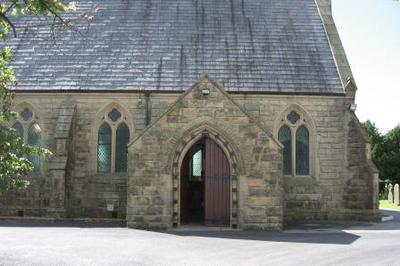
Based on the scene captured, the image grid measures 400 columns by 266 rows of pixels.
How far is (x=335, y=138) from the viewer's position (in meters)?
20.0

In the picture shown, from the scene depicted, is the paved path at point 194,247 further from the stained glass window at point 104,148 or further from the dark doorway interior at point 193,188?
the stained glass window at point 104,148

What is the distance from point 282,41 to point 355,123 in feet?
16.8

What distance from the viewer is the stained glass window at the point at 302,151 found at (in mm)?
20250

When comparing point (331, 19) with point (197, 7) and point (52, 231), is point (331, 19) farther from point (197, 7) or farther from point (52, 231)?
point (52, 231)

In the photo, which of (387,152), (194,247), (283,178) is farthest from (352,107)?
(387,152)

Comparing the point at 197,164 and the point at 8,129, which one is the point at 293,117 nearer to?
the point at 197,164

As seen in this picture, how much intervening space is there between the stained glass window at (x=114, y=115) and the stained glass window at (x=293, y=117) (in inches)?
285

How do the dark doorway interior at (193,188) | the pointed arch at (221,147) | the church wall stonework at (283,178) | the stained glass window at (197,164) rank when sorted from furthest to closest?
the stained glass window at (197,164) → the church wall stonework at (283,178) → the dark doorway interior at (193,188) → the pointed arch at (221,147)

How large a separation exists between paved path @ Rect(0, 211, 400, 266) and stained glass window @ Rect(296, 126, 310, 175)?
431cm

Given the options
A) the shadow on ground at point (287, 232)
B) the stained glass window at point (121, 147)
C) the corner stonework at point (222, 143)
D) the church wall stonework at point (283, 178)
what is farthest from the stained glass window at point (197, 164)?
the corner stonework at point (222, 143)

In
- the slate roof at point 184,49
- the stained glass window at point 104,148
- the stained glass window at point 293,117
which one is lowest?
the stained glass window at point 104,148

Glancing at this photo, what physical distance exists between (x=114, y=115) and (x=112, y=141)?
1.12 m

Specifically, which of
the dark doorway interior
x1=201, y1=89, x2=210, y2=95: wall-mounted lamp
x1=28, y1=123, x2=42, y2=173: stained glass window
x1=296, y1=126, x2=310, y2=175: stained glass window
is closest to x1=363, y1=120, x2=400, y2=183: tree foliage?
the dark doorway interior

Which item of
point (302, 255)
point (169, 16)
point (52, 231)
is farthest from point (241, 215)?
point (169, 16)
